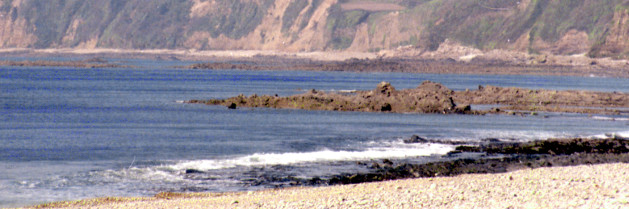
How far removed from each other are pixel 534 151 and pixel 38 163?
1759 centimetres

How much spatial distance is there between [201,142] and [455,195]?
20006 mm

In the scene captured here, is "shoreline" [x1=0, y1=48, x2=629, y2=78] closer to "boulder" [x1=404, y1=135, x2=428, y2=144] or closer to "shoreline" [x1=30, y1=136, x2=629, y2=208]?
"boulder" [x1=404, y1=135, x2=428, y2=144]

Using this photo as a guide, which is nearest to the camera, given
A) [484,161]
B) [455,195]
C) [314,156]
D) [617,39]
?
[455,195]

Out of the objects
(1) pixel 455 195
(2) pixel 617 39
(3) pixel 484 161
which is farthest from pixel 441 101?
(2) pixel 617 39

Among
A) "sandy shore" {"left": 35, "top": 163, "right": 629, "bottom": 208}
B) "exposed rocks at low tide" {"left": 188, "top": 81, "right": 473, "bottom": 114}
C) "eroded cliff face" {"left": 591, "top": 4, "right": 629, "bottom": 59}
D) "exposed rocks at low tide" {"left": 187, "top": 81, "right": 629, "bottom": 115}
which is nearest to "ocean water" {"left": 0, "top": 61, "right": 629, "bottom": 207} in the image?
"exposed rocks at low tide" {"left": 188, "top": 81, "right": 473, "bottom": 114}

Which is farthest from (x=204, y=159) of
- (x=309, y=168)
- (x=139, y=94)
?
(x=139, y=94)

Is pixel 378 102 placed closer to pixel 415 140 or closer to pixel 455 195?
pixel 415 140

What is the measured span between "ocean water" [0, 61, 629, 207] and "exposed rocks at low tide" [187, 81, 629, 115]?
2.28 metres

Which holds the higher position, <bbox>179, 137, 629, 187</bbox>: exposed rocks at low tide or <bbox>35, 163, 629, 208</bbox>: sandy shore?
<bbox>35, 163, 629, 208</bbox>: sandy shore

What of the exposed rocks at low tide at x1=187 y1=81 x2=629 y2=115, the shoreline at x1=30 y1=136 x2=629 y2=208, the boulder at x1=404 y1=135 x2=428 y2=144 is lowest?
the exposed rocks at low tide at x1=187 y1=81 x2=629 y2=115

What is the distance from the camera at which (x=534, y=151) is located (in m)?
30.3

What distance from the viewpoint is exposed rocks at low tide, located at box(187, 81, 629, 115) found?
55031mm

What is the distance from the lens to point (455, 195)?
655 inches

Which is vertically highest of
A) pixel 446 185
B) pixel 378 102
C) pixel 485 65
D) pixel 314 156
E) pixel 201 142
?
pixel 446 185
